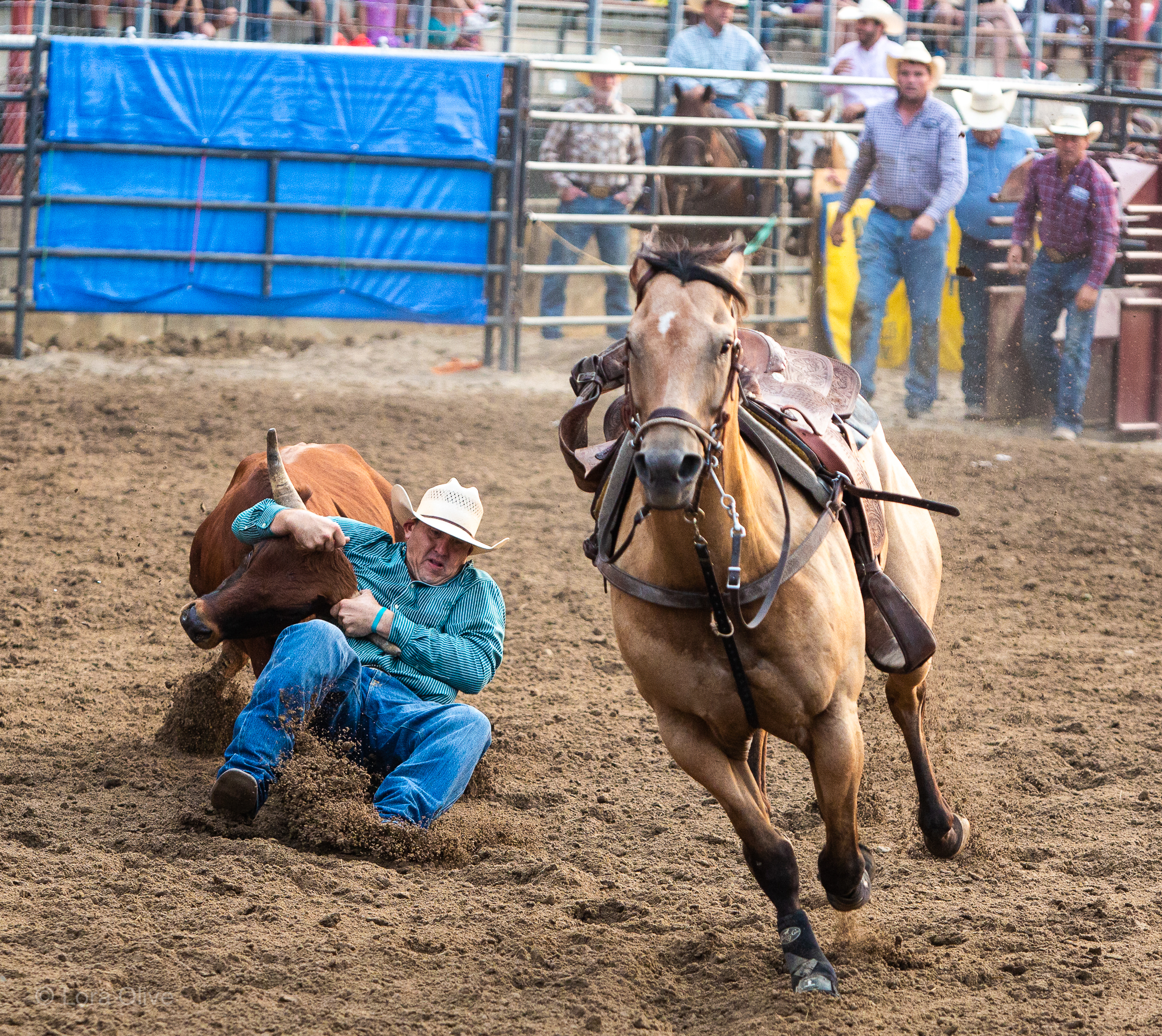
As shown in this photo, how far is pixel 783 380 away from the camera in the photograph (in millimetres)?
3781

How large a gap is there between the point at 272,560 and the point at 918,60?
8.17 m

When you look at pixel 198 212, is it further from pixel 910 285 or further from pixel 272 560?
pixel 272 560

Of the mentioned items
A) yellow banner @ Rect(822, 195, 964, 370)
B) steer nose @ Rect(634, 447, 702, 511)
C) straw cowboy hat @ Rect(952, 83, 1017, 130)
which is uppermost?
straw cowboy hat @ Rect(952, 83, 1017, 130)

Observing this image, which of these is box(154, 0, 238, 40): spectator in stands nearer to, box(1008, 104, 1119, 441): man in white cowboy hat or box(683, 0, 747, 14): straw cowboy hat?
box(683, 0, 747, 14): straw cowboy hat

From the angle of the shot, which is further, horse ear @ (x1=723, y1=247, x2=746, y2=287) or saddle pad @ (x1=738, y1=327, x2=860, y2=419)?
saddle pad @ (x1=738, y1=327, x2=860, y2=419)

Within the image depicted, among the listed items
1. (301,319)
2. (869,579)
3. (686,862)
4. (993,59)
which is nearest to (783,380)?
(869,579)

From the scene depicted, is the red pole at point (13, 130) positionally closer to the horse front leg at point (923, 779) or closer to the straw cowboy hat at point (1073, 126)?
the straw cowboy hat at point (1073, 126)

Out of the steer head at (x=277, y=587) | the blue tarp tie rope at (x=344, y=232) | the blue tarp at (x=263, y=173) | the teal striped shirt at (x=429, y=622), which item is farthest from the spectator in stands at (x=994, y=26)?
the steer head at (x=277, y=587)

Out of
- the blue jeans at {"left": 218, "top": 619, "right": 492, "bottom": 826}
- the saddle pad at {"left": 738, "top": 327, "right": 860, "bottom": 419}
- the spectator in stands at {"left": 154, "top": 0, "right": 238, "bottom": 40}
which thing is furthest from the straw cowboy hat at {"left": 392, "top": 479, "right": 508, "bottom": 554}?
the spectator in stands at {"left": 154, "top": 0, "right": 238, "bottom": 40}

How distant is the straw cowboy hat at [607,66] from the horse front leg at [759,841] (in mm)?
8429

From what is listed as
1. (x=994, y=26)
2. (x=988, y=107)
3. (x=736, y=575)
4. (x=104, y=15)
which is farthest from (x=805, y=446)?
(x=994, y=26)

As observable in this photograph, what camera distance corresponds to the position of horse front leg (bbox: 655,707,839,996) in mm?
3197

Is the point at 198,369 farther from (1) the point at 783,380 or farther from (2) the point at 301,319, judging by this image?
(1) the point at 783,380

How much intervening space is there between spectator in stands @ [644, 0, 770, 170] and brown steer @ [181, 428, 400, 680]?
7941 mm
